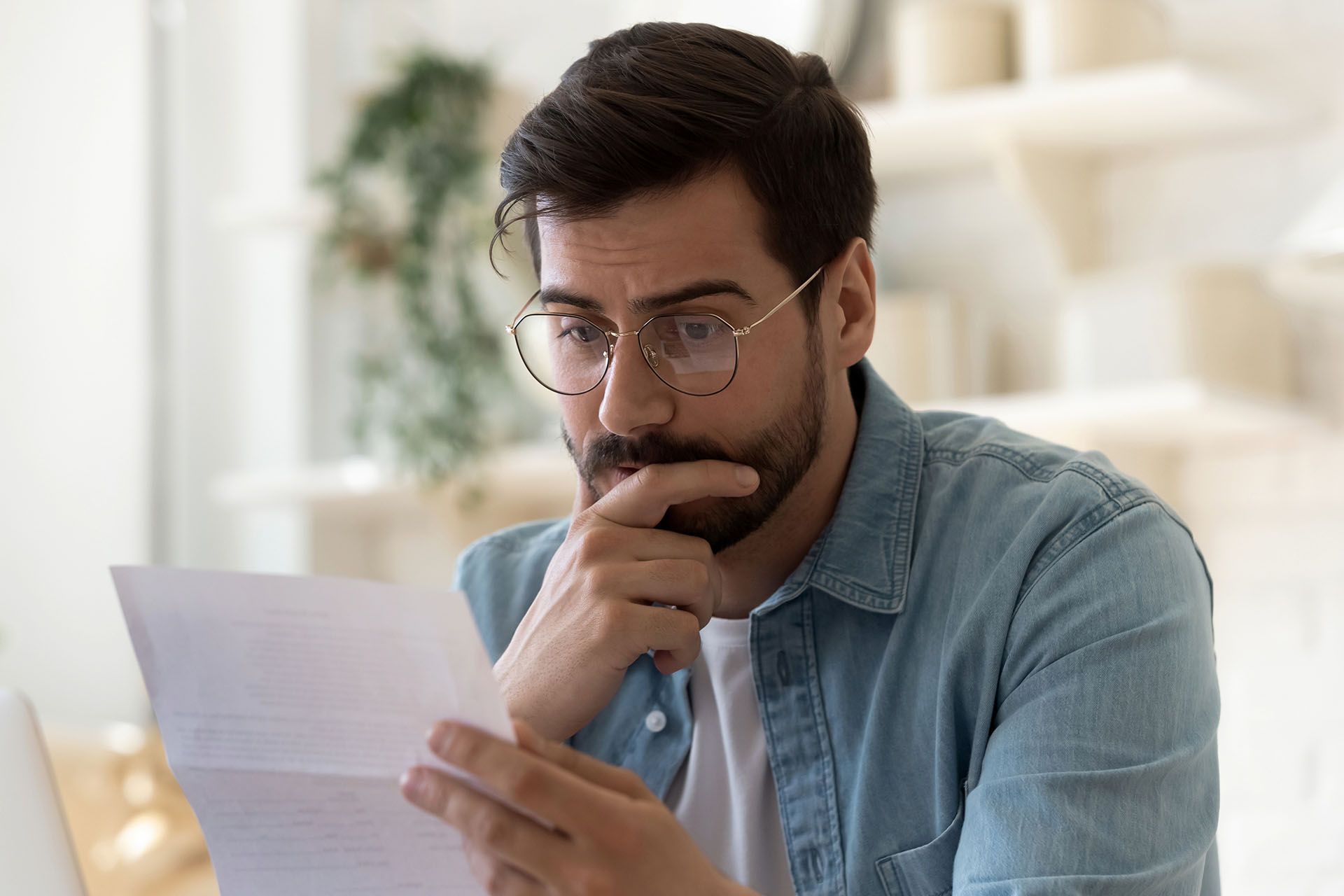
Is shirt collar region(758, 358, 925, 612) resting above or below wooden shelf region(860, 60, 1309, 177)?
below

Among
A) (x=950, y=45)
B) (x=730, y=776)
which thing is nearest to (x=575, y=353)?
(x=730, y=776)

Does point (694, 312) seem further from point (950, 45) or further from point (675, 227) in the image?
point (950, 45)

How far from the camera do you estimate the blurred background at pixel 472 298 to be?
1.75m

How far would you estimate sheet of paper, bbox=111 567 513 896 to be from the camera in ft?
2.45

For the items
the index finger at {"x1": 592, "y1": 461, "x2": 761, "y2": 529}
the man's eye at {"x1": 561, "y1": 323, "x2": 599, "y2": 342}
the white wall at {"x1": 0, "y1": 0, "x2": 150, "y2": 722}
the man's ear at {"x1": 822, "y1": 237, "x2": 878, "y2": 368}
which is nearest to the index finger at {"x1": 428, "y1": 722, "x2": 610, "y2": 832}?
the index finger at {"x1": 592, "y1": 461, "x2": 761, "y2": 529}

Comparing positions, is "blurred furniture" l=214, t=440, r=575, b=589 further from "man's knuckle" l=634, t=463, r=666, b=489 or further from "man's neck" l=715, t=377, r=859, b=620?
"man's knuckle" l=634, t=463, r=666, b=489

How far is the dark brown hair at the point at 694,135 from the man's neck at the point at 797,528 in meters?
0.12

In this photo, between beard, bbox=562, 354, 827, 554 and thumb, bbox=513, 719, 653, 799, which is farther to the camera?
beard, bbox=562, 354, 827, 554

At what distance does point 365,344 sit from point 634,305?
1721 millimetres

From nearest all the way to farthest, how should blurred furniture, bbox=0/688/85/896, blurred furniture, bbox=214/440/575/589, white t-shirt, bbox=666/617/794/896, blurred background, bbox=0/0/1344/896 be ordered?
blurred furniture, bbox=0/688/85/896 < white t-shirt, bbox=666/617/794/896 < blurred background, bbox=0/0/1344/896 < blurred furniture, bbox=214/440/575/589

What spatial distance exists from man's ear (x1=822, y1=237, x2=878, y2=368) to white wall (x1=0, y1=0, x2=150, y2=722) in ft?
5.84

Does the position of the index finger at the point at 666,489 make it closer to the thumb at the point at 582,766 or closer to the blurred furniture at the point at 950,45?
the thumb at the point at 582,766

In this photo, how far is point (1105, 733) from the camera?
3.11 feet

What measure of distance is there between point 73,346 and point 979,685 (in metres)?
2.12
